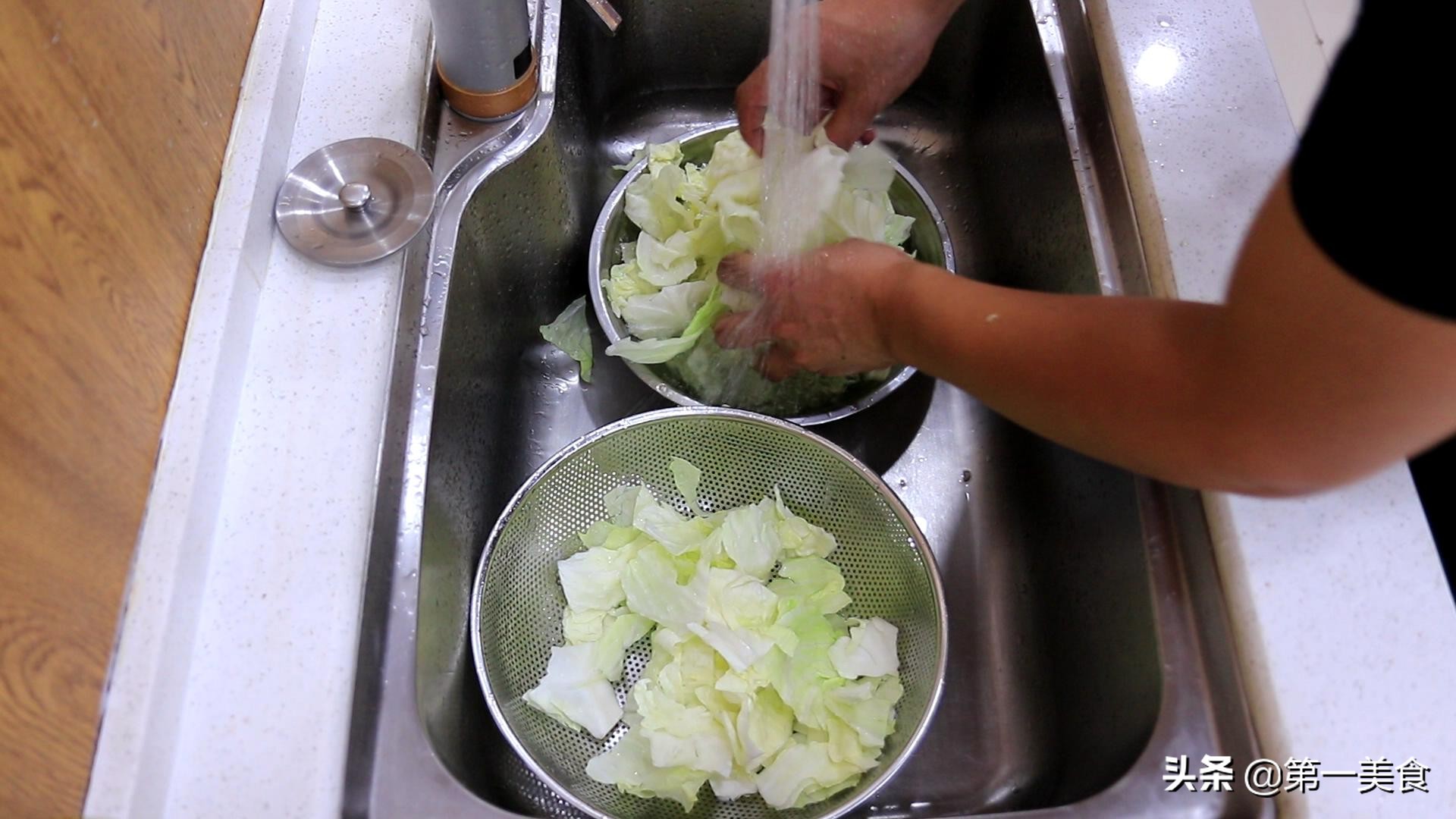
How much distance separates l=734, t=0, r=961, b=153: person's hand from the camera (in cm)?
99

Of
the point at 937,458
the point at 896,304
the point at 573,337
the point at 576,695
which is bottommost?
the point at 937,458

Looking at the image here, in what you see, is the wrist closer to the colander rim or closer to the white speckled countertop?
the colander rim

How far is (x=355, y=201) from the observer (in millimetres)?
872

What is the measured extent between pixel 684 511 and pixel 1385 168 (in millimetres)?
742

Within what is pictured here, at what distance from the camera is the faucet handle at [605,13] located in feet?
3.51

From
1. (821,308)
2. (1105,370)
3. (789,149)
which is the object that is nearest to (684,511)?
(821,308)

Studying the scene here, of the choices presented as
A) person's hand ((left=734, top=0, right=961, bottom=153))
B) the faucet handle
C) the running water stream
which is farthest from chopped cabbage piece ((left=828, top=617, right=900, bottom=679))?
the faucet handle

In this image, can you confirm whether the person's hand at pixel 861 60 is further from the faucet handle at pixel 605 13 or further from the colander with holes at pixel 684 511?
the colander with holes at pixel 684 511

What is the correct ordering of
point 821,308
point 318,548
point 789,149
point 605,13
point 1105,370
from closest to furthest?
point 1105,370 → point 318,548 → point 821,308 → point 789,149 → point 605,13

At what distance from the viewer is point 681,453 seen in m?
1.02

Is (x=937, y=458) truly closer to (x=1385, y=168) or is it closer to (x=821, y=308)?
(x=821, y=308)

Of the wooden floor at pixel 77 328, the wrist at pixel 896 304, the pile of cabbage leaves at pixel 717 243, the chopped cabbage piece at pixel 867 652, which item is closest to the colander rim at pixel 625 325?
the pile of cabbage leaves at pixel 717 243

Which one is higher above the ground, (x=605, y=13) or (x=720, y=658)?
(x=605, y=13)

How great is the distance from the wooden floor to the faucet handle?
0.44 metres
